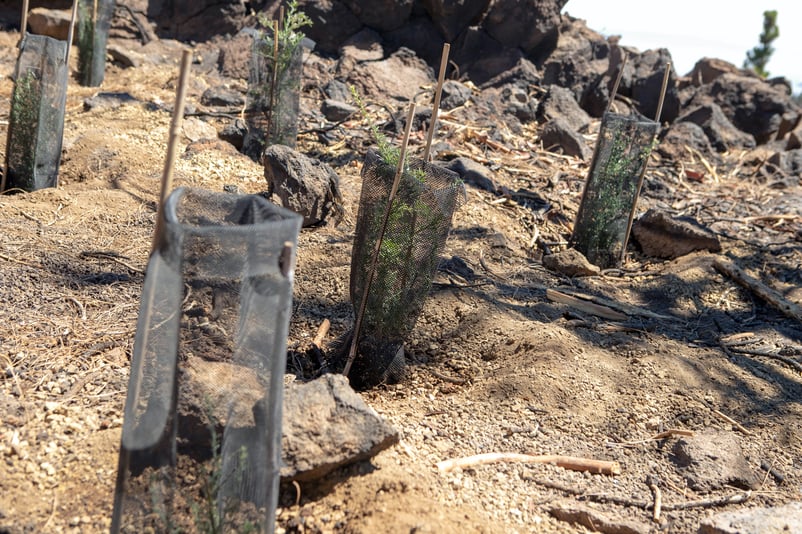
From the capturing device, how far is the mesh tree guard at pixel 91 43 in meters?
9.62

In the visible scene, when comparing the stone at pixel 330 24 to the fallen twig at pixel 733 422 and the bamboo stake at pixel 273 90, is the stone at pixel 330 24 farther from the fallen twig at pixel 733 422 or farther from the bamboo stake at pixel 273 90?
the fallen twig at pixel 733 422

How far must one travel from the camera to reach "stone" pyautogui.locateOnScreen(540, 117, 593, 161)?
955 centimetres

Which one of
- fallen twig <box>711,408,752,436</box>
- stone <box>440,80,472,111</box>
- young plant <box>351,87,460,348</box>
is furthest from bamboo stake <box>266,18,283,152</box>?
fallen twig <box>711,408,752,436</box>

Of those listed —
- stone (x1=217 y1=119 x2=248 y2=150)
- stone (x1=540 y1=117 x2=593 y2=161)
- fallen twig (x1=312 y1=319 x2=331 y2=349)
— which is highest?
stone (x1=540 y1=117 x2=593 y2=161)

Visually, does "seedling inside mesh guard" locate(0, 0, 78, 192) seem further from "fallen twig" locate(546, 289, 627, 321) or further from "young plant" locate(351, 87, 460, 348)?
"fallen twig" locate(546, 289, 627, 321)

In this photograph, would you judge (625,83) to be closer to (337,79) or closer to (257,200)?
(337,79)

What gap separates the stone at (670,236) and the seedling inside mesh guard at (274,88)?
11.4ft

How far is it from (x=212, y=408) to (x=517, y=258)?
4.05m

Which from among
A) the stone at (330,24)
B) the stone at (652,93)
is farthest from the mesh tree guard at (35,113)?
the stone at (652,93)

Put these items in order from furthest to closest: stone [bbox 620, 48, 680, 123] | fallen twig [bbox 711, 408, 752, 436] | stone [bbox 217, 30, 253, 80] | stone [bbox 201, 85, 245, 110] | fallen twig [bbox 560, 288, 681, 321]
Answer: stone [bbox 620, 48, 680, 123] < stone [bbox 217, 30, 253, 80] < stone [bbox 201, 85, 245, 110] < fallen twig [bbox 560, 288, 681, 321] < fallen twig [bbox 711, 408, 752, 436]

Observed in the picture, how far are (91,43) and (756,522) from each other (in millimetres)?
9455

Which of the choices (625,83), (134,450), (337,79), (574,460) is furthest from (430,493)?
(625,83)

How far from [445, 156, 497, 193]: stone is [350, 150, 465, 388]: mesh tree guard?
3.58 m

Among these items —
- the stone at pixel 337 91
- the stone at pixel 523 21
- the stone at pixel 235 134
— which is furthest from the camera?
the stone at pixel 523 21
